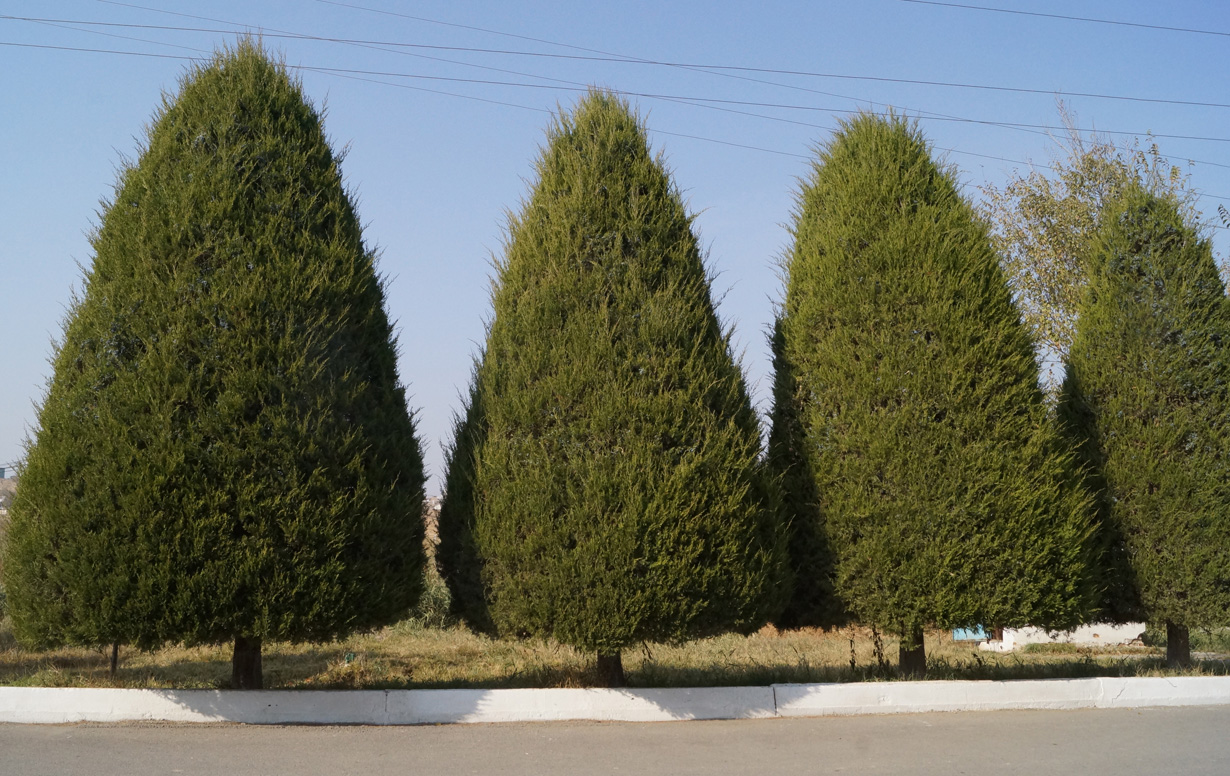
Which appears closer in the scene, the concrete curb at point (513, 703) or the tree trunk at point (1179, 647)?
the concrete curb at point (513, 703)

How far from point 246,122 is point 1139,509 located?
1009cm

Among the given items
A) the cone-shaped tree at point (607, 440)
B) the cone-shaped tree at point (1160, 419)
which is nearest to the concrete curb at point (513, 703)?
the cone-shaped tree at point (607, 440)

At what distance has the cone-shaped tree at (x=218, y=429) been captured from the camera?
6.81 m

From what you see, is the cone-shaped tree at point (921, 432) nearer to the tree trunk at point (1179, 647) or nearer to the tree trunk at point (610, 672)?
the tree trunk at point (610, 672)

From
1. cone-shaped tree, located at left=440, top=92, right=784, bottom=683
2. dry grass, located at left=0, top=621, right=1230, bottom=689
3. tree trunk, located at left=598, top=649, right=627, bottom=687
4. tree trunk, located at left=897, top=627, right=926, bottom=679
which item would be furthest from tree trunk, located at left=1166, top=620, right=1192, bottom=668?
tree trunk, located at left=598, top=649, right=627, bottom=687

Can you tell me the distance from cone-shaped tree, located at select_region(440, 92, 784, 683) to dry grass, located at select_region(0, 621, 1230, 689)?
1.04 m

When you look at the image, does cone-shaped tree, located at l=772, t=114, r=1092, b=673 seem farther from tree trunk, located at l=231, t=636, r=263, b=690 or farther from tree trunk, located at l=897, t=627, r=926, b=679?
tree trunk, located at l=231, t=636, r=263, b=690

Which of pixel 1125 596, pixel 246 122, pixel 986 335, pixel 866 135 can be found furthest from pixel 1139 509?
pixel 246 122

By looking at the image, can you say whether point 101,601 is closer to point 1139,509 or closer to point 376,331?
point 376,331

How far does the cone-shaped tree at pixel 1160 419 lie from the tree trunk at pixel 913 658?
258cm

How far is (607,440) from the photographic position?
764cm

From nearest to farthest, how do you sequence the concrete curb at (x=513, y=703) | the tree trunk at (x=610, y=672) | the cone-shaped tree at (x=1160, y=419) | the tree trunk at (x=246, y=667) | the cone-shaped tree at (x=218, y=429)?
the cone-shaped tree at (x=218, y=429)
the concrete curb at (x=513, y=703)
the tree trunk at (x=246, y=667)
the tree trunk at (x=610, y=672)
the cone-shaped tree at (x=1160, y=419)

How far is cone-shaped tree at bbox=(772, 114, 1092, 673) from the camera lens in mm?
8312

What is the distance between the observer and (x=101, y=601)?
22.0 ft
